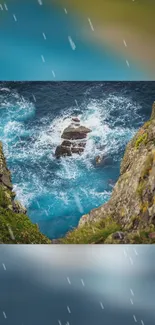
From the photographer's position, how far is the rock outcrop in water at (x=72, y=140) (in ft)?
19.6

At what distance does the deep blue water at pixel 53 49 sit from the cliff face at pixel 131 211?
34.6 inches

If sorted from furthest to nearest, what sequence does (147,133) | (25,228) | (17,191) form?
(17,191) < (147,133) < (25,228)

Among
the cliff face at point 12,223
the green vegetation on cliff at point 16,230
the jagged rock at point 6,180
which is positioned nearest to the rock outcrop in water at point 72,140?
the jagged rock at point 6,180

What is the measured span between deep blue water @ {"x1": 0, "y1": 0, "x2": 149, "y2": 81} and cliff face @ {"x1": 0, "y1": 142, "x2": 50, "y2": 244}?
133 cm

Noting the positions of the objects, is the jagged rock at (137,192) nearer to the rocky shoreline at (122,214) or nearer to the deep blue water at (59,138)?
the rocky shoreline at (122,214)

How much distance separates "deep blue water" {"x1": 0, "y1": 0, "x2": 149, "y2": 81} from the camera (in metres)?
4.51

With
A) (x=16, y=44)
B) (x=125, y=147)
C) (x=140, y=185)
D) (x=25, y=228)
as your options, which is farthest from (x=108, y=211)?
(x=16, y=44)

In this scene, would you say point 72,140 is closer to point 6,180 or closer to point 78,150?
point 78,150

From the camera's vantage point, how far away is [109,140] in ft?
20.8

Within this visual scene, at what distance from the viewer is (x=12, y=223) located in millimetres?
4949

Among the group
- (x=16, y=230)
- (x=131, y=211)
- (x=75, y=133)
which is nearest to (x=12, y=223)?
(x=16, y=230)

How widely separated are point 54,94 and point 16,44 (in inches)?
72.3

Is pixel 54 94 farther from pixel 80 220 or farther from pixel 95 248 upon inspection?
pixel 95 248

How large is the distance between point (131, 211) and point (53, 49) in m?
1.70
